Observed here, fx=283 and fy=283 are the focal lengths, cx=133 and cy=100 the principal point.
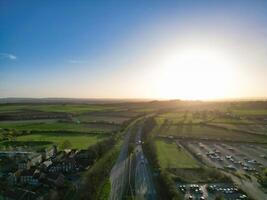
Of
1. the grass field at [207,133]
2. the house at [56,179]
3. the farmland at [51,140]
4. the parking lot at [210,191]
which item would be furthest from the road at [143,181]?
the grass field at [207,133]

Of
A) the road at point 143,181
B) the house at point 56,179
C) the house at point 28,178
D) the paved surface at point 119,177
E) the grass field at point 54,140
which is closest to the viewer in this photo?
the road at point 143,181

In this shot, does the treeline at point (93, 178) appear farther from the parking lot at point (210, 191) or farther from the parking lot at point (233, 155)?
the parking lot at point (233, 155)

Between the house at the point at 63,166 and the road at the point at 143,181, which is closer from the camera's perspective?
the road at the point at 143,181

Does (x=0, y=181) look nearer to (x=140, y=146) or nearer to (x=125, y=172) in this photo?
(x=125, y=172)

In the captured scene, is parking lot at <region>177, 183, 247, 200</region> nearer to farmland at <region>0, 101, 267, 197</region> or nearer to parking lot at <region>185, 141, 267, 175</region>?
farmland at <region>0, 101, 267, 197</region>

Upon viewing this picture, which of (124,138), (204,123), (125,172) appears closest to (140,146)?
(124,138)

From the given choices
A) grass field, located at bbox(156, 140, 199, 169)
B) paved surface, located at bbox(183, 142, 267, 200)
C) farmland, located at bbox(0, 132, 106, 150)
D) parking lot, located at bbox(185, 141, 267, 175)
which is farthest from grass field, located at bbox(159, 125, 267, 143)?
farmland, located at bbox(0, 132, 106, 150)

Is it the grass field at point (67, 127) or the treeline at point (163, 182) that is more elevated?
the grass field at point (67, 127)

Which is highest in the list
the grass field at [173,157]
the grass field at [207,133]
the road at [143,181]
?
the grass field at [207,133]
